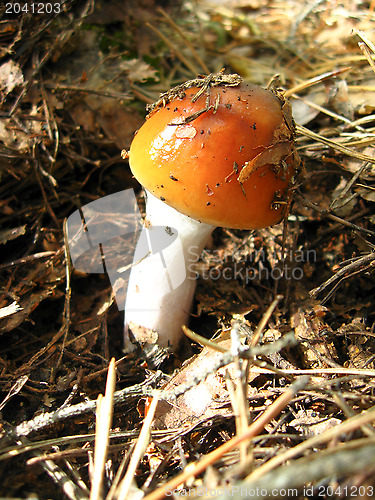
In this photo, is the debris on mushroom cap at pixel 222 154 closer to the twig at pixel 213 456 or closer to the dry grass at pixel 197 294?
the dry grass at pixel 197 294

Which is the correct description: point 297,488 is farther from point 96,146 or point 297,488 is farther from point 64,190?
point 96,146

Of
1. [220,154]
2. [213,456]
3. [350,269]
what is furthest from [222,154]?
[213,456]

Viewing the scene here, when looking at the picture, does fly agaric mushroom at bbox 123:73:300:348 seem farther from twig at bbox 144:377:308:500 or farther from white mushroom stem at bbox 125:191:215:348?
twig at bbox 144:377:308:500

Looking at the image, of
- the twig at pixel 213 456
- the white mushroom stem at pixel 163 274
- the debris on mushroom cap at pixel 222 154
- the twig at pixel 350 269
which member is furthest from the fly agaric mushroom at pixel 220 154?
the twig at pixel 213 456

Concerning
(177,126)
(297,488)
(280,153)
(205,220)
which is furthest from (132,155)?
(297,488)

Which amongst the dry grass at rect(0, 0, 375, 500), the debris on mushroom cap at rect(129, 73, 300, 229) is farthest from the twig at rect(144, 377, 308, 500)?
the debris on mushroom cap at rect(129, 73, 300, 229)
